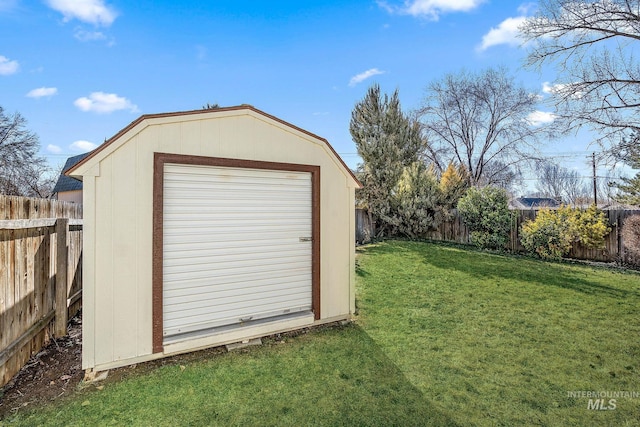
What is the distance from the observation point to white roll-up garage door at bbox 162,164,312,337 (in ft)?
11.2

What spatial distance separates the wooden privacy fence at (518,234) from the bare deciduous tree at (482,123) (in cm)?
803

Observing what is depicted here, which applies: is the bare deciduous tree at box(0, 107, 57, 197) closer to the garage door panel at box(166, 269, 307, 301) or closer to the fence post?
the fence post

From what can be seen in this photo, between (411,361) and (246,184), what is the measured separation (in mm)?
2866

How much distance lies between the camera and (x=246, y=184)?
3.84m

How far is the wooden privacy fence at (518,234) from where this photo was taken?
8.49 meters

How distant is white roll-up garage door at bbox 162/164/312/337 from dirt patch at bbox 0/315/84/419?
1.00 meters

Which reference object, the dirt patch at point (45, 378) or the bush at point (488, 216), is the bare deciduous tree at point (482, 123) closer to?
the bush at point (488, 216)

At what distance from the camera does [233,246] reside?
377 centimetres

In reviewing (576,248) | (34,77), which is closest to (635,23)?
(576,248)

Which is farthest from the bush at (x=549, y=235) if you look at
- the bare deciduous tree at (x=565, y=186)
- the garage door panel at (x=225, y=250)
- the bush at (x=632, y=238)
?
the bare deciduous tree at (x=565, y=186)

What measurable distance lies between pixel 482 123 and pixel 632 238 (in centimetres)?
1270

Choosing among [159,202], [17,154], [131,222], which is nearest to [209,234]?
[159,202]

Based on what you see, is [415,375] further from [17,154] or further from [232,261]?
[17,154]

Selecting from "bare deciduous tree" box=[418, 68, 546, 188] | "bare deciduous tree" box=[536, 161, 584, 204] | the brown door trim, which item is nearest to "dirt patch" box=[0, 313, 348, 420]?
the brown door trim
